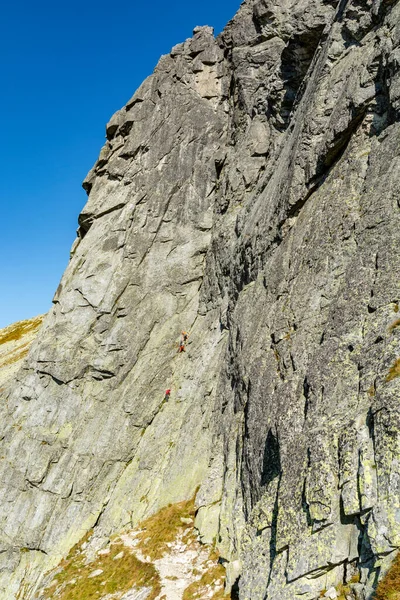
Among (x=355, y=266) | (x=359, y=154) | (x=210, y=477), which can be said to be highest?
(x=359, y=154)

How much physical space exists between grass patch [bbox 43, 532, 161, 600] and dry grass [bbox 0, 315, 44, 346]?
80098 millimetres

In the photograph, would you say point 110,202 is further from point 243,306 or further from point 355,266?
point 355,266

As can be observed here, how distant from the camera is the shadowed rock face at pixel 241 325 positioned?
48.9 ft

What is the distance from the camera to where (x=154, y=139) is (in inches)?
1906

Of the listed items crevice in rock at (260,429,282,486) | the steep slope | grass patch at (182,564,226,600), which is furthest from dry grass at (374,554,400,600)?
the steep slope

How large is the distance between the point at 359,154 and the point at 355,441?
46.9 feet

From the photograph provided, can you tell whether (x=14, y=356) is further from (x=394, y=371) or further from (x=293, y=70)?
(x=394, y=371)

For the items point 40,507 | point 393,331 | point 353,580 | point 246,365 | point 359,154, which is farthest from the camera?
point 40,507

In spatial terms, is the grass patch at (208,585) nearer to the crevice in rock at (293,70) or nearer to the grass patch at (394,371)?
the grass patch at (394,371)

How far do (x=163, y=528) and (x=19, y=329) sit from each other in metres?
94.0

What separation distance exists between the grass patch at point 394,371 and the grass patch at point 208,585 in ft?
42.5

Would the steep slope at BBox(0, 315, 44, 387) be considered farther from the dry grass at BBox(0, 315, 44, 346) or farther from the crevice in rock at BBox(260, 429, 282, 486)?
the crevice in rock at BBox(260, 429, 282, 486)

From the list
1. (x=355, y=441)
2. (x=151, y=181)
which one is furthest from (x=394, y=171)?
(x=151, y=181)

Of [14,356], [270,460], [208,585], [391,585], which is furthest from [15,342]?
[391,585]
